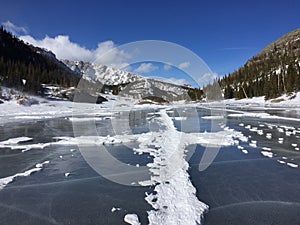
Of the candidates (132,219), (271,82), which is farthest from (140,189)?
(271,82)

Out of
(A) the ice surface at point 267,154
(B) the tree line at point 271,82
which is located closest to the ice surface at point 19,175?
(A) the ice surface at point 267,154

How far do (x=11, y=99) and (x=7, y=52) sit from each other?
6764cm

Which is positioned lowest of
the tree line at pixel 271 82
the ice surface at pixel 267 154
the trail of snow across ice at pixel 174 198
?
the trail of snow across ice at pixel 174 198

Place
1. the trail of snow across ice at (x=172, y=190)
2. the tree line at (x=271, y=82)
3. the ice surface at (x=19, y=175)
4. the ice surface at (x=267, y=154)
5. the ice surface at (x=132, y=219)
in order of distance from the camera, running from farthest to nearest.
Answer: the tree line at (x=271, y=82), the ice surface at (x=267, y=154), the ice surface at (x=19, y=175), the trail of snow across ice at (x=172, y=190), the ice surface at (x=132, y=219)

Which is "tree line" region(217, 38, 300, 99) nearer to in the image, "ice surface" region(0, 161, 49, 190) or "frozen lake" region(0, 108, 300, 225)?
"frozen lake" region(0, 108, 300, 225)

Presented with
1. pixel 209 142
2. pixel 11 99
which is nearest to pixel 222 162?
pixel 209 142

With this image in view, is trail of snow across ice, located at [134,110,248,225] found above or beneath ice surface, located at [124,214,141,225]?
above

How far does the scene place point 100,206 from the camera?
11.5ft

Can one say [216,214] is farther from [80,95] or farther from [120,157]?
[80,95]

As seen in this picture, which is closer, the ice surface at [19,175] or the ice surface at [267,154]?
the ice surface at [19,175]

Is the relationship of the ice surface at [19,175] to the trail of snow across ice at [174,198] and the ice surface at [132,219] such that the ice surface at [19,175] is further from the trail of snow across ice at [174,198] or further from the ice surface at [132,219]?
the trail of snow across ice at [174,198]

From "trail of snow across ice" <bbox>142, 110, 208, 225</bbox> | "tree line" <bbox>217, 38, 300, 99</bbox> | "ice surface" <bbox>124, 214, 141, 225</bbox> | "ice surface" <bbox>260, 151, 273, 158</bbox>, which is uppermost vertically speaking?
"tree line" <bbox>217, 38, 300, 99</bbox>

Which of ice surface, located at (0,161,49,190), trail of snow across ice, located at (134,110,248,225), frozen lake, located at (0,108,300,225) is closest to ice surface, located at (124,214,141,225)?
frozen lake, located at (0,108,300,225)

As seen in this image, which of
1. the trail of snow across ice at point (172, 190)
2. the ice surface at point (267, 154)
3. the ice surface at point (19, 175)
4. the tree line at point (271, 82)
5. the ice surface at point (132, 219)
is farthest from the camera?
the tree line at point (271, 82)
